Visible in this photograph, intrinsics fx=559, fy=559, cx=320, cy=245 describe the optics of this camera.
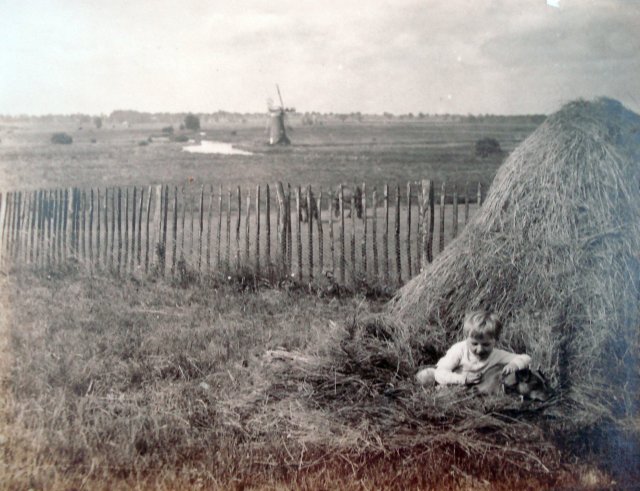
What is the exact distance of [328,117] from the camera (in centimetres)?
6650

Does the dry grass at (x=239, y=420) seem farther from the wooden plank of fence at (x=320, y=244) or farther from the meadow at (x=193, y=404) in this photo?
the wooden plank of fence at (x=320, y=244)

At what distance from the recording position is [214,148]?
3247cm

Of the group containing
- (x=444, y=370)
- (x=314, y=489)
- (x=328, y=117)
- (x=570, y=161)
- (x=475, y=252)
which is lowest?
(x=314, y=489)

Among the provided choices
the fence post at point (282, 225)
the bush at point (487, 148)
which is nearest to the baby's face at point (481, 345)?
the fence post at point (282, 225)

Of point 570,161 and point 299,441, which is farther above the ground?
point 570,161

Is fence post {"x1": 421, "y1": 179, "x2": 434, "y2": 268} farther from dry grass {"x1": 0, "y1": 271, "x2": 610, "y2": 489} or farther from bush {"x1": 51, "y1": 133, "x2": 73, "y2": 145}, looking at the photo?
bush {"x1": 51, "y1": 133, "x2": 73, "y2": 145}

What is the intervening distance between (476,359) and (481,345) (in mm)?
165

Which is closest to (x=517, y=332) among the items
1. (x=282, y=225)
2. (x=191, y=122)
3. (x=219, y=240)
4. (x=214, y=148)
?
(x=282, y=225)

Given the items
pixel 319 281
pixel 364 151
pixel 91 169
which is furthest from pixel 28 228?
pixel 364 151

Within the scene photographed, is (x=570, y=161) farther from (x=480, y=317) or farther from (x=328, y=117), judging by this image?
(x=328, y=117)

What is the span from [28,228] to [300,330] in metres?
6.62

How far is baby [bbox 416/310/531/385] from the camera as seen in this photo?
15.4 ft

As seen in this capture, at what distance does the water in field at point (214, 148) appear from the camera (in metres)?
30.4

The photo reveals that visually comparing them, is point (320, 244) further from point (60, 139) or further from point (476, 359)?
point (60, 139)
